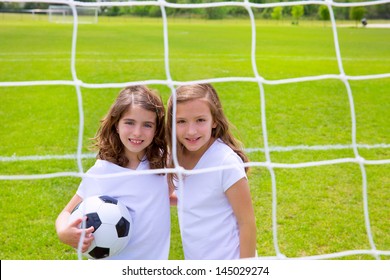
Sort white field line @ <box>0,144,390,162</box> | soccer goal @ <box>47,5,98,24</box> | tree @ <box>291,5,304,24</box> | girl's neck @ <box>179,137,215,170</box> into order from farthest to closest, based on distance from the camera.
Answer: tree @ <box>291,5,304,24</box> < soccer goal @ <box>47,5,98,24</box> < white field line @ <box>0,144,390,162</box> < girl's neck @ <box>179,137,215,170</box>

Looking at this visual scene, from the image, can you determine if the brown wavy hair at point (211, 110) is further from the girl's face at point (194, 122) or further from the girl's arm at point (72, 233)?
the girl's arm at point (72, 233)

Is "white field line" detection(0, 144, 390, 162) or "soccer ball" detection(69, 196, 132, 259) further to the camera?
A: "white field line" detection(0, 144, 390, 162)

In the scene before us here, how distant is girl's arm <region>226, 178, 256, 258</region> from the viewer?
1.59m

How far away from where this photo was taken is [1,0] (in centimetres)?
169

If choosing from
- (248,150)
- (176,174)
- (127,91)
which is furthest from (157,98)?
(248,150)

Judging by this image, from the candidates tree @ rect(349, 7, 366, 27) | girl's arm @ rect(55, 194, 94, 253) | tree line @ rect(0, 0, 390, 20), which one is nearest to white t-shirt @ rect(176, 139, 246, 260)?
girl's arm @ rect(55, 194, 94, 253)

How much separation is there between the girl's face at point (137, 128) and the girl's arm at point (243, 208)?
1.05 feet

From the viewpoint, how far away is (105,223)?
1661 mm

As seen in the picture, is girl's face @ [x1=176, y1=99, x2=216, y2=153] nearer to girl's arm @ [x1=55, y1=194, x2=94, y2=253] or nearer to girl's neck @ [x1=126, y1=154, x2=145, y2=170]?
girl's neck @ [x1=126, y1=154, x2=145, y2=170]

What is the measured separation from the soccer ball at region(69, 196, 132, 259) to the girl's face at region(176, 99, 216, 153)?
1.00 ft

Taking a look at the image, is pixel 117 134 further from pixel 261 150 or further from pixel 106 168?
pixel 261 150

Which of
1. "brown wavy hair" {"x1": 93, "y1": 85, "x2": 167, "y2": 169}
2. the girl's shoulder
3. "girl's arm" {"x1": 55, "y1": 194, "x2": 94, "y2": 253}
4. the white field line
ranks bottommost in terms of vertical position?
the white field line

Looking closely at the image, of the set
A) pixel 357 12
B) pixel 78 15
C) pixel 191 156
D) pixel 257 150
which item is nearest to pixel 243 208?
pixel 191 156

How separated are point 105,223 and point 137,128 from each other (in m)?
0.33
